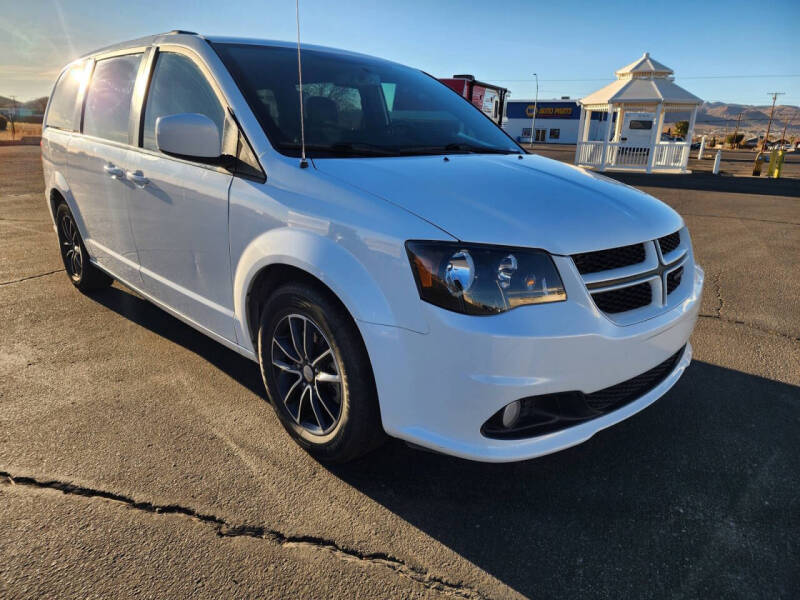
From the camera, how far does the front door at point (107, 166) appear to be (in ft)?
11.1

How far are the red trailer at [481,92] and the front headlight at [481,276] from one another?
14.6 meters

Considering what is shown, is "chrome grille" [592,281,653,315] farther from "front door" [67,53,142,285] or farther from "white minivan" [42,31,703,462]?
"front door" [67,53,142,285]

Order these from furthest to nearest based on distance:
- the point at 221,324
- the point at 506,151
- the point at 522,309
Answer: the point at 506,151 < the point at 221,324 < the point at 522,309

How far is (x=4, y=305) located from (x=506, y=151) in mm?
4175

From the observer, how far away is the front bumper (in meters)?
1.85

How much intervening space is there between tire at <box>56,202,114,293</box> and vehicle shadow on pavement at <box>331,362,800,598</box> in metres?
3.22

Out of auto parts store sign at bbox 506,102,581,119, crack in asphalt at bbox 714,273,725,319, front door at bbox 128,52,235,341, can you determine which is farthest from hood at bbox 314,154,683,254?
auto parts store sign at bbox 506,102,581,119

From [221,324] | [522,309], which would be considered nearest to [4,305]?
[221,324]

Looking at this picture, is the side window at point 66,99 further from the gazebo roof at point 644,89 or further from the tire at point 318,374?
the gazebo roof at point 644,89

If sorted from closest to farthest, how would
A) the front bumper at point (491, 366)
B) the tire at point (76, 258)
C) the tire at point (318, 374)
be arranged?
the front bumper at point (491, 366)
the tire at point (318, 374)
the tire at point (76, 258)

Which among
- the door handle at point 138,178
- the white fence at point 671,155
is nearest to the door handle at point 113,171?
the door handle at point 138,178

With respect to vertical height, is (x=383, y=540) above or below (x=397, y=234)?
below

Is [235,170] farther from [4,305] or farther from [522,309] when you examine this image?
[4,305]

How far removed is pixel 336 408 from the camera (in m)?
2.38
